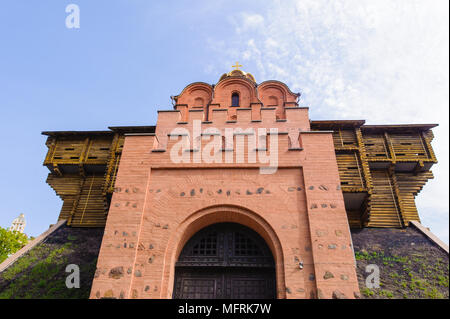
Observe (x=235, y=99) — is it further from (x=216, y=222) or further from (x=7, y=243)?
(x=7, y=243)

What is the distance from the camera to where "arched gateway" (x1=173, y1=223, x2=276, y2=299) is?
25.9 feet

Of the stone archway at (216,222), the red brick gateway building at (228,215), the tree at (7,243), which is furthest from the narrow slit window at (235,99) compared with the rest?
the tree at (7,243)

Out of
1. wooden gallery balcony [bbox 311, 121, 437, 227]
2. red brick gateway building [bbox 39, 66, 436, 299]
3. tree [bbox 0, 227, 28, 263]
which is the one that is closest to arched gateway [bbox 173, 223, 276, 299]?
red brick gateway building [bbox 39, 66, 436, 299]

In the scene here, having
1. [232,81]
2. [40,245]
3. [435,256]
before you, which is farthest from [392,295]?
[40,245]

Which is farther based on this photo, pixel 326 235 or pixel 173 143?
pixel 173 143

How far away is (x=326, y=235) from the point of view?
746 cm

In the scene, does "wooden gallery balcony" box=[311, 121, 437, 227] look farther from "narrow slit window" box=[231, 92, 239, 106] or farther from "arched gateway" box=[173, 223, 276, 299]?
"arched gateway" box=[173, 223, 276, 299]

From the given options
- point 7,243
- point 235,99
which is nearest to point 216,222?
point 235,99

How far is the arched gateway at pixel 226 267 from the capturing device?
7895mm

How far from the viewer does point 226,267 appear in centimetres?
812

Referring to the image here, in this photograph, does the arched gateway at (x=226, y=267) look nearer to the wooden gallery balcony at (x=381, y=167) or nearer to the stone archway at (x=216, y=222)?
the stone archway at (x=216, y=222)

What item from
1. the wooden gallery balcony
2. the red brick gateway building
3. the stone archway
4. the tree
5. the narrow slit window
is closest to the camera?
the red brick gateway building

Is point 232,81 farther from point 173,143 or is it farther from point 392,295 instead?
point 392,295
